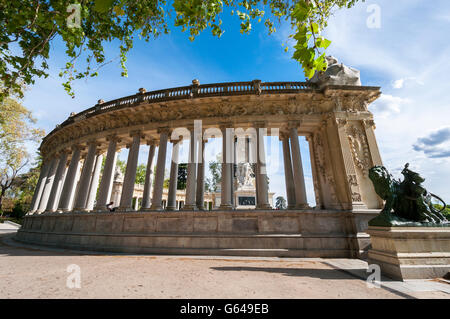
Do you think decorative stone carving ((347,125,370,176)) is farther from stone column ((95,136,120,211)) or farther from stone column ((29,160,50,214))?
stone column ((29,160,50,214))

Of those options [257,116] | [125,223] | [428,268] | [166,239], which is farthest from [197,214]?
[428,268]

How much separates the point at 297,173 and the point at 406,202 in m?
6.25

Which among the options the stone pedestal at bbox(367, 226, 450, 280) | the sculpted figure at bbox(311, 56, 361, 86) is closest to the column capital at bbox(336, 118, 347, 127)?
the sculpted figure at bbox(311, 56, 361, 86)

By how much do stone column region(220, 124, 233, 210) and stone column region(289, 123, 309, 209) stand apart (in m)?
4.64

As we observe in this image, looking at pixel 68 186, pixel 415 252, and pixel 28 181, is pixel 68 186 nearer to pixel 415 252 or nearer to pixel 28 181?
pixel 415 252

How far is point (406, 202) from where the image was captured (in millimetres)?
7391

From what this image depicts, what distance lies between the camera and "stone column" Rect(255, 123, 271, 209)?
41.0 ft

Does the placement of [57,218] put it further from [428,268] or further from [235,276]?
[428,268]

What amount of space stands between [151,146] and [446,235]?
1867 cm

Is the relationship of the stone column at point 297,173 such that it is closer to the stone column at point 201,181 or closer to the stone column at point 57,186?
the stone column at point 201,181

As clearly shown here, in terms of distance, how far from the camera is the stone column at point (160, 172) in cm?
1370

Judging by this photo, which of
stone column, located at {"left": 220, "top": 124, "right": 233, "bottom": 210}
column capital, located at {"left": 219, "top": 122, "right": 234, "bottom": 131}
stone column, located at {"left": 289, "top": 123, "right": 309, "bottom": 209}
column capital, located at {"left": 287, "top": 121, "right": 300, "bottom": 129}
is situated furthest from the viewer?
column capital, located at {"left": 219, "top": 122, "right": 234, "bottom": 131}

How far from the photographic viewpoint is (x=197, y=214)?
1236 cm

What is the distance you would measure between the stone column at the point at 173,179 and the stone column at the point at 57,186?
13.4 m
